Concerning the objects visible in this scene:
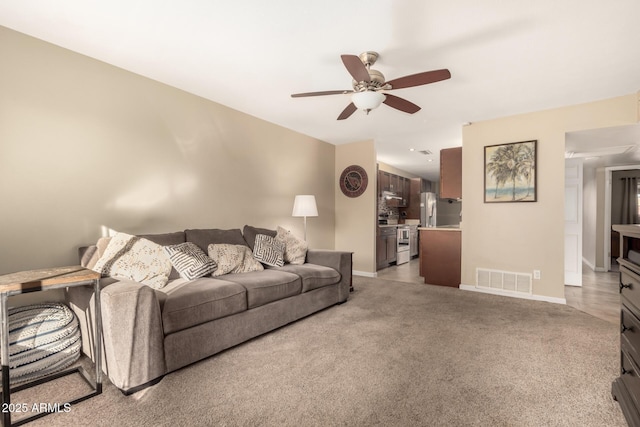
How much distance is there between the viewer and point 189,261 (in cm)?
270

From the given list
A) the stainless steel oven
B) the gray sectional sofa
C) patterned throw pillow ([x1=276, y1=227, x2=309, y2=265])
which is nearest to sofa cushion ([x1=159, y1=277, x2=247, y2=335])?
the gray sectional sofa

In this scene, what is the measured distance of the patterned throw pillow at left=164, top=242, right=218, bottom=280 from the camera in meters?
2.66

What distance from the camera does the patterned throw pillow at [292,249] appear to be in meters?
3.65

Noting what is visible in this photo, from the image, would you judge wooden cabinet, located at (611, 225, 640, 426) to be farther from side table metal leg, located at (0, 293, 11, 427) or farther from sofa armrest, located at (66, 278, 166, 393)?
side table metal leg, located at (0, 293, 11, 427)

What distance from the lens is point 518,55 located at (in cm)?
→ 254

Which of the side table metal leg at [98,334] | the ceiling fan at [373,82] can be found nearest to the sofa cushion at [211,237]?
the side table metal leg at [98,334]

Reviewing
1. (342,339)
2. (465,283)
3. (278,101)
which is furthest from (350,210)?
(342,339)

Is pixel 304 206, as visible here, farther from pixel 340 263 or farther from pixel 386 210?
pixel 386 210

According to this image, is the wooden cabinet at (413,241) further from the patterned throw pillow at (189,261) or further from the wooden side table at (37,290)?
the wooden side table at (37,290)

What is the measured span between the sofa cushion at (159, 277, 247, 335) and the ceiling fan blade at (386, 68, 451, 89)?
202cm

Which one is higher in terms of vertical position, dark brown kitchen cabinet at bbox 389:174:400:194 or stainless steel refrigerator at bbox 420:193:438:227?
dark brown kitchen cabinet at bbox 389:174:400:194

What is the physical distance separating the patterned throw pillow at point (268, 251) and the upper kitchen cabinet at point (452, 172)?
287 cm

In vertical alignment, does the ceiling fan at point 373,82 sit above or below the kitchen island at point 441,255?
above

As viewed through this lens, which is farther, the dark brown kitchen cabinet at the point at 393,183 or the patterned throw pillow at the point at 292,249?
the dark brown kitchen cabinet at the point at 393,183
